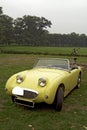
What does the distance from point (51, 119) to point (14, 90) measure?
4.05 feet

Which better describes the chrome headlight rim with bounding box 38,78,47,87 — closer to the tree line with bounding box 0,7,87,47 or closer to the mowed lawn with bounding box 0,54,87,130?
the mowed lawn with bounding box 0,54,87,130

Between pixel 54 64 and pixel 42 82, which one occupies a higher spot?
pixel 54 64

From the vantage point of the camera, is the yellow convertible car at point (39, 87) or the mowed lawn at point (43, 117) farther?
the yellow convertible car at point (39, 87)

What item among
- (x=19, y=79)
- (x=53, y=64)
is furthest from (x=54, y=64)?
(x=19, y=79)

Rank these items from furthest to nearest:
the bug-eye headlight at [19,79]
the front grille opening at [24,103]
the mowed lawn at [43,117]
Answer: the bug-eye headlight at [19,79]
the front grille opening at [24,103]
the mowed lawn at [43,117]

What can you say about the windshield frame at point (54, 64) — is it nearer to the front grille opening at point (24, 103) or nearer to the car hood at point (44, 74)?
the car hood at point (44, 74)

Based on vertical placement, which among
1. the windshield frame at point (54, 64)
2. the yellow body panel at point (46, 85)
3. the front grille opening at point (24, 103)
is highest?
the windshield frame at point (54, 64)

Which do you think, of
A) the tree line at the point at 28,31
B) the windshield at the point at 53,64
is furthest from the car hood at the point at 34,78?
the tree line at the point at 28,31

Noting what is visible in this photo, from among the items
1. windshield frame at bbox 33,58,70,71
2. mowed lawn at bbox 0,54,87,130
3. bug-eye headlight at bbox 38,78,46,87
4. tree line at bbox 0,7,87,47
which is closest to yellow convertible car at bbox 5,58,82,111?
bug-eye headlight at bbox 38,78,46,87

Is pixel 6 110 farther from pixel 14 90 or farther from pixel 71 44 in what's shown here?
pixel 71 44

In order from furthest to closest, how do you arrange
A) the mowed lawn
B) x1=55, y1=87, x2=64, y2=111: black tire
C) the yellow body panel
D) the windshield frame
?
the windshield frame
x1=55, y1=87, x2=64, y2=111: black tire
the yellow body panel
the mowed lawn

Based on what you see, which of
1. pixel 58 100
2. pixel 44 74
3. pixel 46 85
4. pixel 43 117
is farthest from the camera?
pixel 44 74

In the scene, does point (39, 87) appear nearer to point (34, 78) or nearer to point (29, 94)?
point (29, 94)

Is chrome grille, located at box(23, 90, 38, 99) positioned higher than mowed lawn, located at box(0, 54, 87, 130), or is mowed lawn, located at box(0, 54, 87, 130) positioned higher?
chrome grille, located at box(23, 90, 38, 99)
